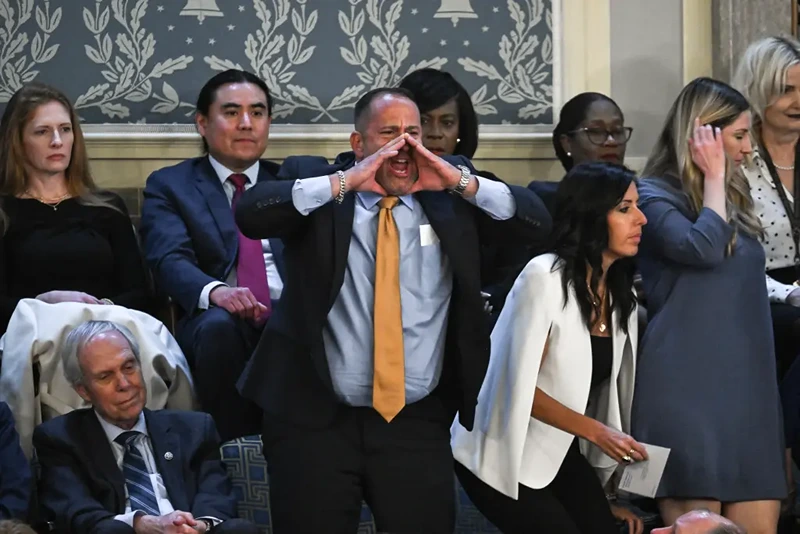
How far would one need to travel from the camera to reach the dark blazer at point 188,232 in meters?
4.00

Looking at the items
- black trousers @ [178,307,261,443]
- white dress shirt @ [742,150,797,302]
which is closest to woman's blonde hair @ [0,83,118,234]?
black trousers @ [178,307,261,443]

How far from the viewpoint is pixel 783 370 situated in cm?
423

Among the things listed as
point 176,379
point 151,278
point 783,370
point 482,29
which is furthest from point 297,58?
point 783,370

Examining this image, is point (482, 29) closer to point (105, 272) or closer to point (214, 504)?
point (105, 272)

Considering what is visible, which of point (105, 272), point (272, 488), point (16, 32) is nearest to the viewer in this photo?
point (272, 488)

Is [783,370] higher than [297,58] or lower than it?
lower

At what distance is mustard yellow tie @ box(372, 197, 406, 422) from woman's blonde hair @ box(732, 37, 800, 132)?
1.58 meters

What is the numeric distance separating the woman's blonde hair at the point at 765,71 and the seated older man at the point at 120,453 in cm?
197

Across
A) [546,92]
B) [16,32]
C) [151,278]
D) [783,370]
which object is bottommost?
[783,370]

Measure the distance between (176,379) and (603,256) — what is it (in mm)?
1198

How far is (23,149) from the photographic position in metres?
4.23

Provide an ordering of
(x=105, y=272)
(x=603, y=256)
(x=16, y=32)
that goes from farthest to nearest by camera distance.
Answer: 1. (x=16, y=32)
2. (x=105, y=272)
3. (x=603, y=256)

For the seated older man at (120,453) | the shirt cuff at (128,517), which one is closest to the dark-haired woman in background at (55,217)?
the seated older man at (120,453)

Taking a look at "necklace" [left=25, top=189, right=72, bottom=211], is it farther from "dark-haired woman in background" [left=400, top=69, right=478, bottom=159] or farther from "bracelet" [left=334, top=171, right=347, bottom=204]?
"bracelet" [left=334, top=171, right=347, bottom=204]
